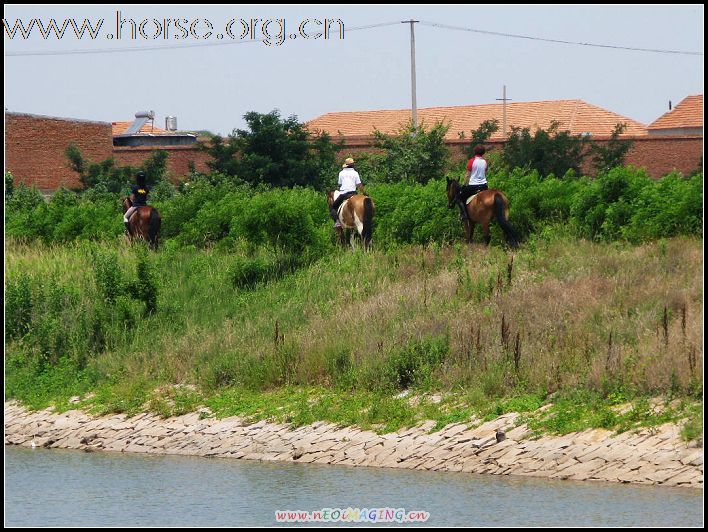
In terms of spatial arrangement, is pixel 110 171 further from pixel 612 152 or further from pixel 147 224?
pixel 147 224

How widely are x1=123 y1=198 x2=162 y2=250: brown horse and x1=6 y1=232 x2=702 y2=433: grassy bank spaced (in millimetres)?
2748

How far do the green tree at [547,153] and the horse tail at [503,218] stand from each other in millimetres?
19022

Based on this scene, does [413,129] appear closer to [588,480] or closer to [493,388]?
[493,388]

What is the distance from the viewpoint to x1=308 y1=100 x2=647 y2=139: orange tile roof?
72.9 meters

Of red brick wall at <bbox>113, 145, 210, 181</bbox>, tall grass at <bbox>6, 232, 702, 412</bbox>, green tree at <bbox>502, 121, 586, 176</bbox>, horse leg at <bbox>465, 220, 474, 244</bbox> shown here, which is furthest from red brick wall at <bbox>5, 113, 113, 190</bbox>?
horse leg at <bbox>465, 220, 474, 244</bbox>

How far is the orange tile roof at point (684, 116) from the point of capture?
234 ft

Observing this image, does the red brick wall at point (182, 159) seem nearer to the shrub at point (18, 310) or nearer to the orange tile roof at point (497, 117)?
the orange tile roof at point (497, 117)

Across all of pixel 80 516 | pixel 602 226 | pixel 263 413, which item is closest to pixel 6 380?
pixel 263 413

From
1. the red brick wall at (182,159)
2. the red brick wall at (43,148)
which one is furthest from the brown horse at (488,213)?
the red brick wall at (43,148)

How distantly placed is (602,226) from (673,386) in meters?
8.43

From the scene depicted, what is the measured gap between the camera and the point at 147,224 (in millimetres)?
29719

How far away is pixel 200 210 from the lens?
31188 millimetres

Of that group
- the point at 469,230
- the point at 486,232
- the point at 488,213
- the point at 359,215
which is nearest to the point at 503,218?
the point at 488,213

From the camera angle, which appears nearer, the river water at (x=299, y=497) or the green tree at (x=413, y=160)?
the river water at (x=299, y=497)
